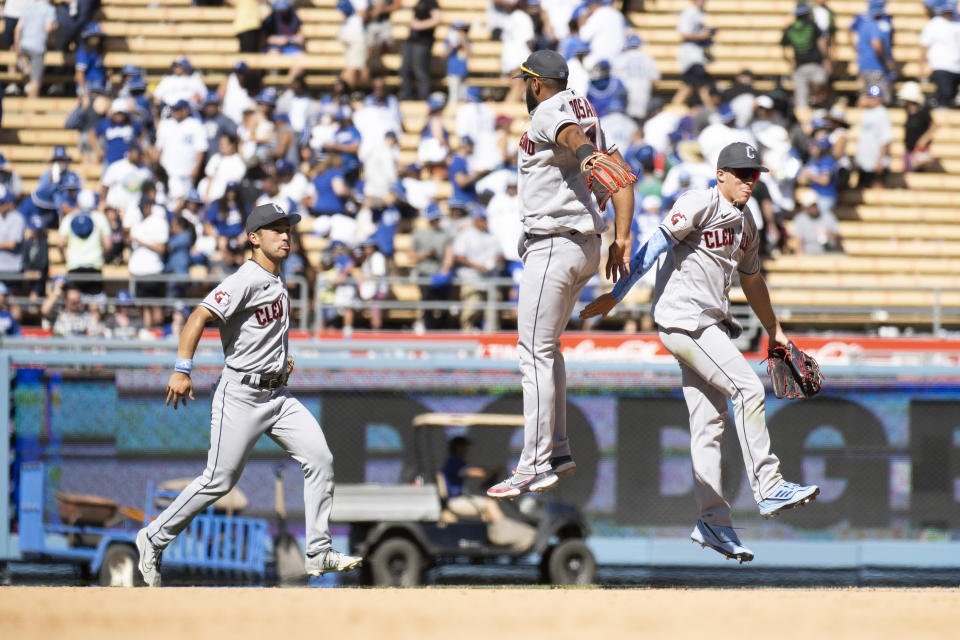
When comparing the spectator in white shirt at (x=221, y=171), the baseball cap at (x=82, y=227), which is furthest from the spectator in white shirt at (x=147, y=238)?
the spectator in white shirt at (x=221, y=171)

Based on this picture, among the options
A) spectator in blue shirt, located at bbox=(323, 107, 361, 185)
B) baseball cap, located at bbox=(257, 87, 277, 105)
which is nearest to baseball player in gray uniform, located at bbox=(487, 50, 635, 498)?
spectator in blue shirt, located at bbox=(323, 107, 361, 185)

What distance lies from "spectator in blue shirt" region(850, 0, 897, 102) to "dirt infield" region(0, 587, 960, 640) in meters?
11.7

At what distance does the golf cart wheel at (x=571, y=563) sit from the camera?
1017 centimetres

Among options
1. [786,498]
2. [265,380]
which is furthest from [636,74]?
[786,498]

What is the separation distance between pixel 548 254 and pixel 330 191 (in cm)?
804

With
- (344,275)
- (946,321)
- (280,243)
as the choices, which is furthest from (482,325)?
(280,243)

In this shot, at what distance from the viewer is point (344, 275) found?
13.4m

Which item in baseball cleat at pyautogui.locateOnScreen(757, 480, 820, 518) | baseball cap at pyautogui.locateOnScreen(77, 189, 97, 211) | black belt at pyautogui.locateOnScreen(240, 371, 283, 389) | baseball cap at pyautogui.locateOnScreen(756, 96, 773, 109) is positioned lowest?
baseball cleat at pyautogui.locateOnScreen(757, 480, 820, 518)

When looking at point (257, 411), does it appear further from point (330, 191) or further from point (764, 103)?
point (764, 103)

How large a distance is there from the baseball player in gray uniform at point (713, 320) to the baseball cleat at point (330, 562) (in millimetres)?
1781

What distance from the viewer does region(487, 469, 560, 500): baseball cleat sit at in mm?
6789

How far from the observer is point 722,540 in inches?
276

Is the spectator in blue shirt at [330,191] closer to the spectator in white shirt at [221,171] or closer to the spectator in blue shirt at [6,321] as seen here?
the spectator in white shirt at [221,171]

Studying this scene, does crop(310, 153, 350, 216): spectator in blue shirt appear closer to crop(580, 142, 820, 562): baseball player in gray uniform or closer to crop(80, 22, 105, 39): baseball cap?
crop(80, 22, 105, 39): baseball cap
